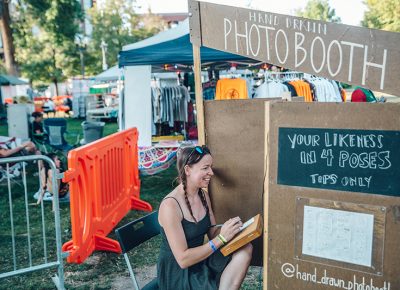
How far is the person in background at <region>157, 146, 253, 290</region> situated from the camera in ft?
8.11

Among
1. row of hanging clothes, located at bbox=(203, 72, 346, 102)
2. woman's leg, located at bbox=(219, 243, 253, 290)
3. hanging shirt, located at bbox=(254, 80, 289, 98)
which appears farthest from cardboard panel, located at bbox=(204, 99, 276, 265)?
hanging shirt, located at bbox=(254, 80, 289, 98)

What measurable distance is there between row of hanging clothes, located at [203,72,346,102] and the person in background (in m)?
4.64

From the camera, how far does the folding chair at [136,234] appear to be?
2670mm

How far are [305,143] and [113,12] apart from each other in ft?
123

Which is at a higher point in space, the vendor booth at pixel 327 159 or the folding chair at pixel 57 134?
the vendor booth at pixel 327 159

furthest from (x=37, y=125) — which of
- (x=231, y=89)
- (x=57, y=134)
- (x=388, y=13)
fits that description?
(x=388, y=13)

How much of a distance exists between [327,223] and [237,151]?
0.89 meters

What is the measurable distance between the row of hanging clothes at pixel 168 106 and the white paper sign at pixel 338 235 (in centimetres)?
575

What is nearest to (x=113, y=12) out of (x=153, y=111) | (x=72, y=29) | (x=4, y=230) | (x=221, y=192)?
(x=72, y=29)

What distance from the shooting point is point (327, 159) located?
2072 mm

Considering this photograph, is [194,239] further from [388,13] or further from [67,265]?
[388,13]

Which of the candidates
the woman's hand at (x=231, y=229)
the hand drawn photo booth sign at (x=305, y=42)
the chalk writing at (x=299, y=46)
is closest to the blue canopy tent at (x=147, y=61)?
the hand drawn photo booth sign at (x=305, y=42)

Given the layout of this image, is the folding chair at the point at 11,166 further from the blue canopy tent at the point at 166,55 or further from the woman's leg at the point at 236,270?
the woman's leg at the point at 236,270

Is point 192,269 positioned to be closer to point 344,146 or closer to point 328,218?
point 328,218
